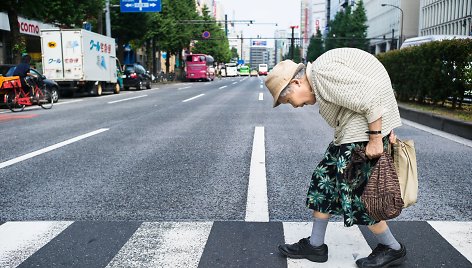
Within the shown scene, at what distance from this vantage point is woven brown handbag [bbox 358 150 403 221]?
97.0 inches

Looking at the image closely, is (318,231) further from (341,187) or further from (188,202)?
(188,202)

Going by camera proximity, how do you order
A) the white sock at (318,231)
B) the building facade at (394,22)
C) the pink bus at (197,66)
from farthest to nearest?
the building facade at (394,22), the pink bus at (197,66), the white sock at (318,231)

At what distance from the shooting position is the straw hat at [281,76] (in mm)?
2574

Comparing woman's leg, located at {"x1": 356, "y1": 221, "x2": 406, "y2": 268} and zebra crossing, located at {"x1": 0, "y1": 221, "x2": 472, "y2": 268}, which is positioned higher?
woman's leg, located at {"x1": 356, "y1": 221, "x2": 406, "y2": 268}

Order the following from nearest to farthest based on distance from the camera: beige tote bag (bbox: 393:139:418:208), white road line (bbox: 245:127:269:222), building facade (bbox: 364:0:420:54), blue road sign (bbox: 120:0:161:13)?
beige tote bag (bbox: 393:139:418:208), white road line (bbox: 245:127:269:222), blue road sign (bbox: 120:0:161:13), building facade (bbox: 364:0:420:54)

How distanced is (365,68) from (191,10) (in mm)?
57070

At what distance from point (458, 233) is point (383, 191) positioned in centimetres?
124

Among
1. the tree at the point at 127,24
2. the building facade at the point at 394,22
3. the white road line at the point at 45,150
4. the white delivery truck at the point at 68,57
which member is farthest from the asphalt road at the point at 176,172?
the building facade at the point at 394,22

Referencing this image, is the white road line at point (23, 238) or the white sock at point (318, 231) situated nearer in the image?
the white sock at point (318, 231)

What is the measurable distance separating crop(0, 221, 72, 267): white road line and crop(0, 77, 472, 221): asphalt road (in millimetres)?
172

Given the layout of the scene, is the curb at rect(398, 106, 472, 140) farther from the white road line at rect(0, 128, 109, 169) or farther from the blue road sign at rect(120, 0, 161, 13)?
the blue road sign at rect(120, 0, 161, 13)

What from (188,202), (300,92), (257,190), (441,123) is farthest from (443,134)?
(300,92)

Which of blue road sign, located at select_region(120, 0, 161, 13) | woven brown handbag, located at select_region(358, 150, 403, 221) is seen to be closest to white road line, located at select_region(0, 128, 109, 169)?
woven brown handbag, located at select_region(358, 150, 403, 221)

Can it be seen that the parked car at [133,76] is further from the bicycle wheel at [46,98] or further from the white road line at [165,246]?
the white road line at [165,246]
